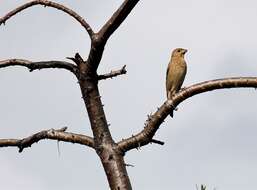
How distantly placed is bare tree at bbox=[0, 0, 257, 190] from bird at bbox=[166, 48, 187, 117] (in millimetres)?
11894

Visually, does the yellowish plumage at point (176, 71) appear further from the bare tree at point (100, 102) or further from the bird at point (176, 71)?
the bare tree at point (100, 102)

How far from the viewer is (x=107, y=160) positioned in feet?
15.5

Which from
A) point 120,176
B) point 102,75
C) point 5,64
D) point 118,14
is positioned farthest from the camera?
point 5,64

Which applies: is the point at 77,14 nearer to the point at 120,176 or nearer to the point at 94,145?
the point at 94,145

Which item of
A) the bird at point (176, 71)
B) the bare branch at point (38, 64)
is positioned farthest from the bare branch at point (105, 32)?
the bird at point (176, 71)

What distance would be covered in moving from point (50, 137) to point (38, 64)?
0.62 m

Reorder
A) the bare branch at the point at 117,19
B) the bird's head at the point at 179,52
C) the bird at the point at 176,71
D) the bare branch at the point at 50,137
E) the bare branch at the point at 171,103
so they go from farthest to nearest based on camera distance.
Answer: the bird's head at the point at 179,52
the bird at the point at 176,71
the bare branch at the point at 50,137
the bare branch at the point at 171,103
the bare branch at the point at 117,19

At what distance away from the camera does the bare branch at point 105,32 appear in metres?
4.21

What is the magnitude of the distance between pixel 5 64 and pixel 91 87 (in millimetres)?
944

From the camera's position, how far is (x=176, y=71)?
1719 cm

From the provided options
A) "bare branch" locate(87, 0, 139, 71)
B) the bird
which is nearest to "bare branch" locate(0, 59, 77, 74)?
"bare branch" locate(87, 0, 139, 71)

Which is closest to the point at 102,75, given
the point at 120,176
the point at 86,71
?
the point at 86,71

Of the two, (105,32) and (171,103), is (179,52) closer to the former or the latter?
(171,103)

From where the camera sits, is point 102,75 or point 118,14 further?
point 102,75
